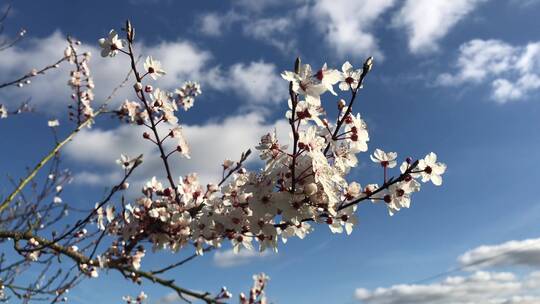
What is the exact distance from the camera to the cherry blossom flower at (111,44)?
2973mm

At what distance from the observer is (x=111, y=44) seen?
299cm

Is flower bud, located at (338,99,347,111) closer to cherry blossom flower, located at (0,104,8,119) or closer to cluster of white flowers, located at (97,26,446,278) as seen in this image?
cluster of white flowers, located at (97,26,446,278)

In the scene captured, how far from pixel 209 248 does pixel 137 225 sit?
57 cm

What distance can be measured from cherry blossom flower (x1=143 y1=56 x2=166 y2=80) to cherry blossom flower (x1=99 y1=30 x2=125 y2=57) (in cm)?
22

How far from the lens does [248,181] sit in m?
2.66

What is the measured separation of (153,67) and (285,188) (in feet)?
4.46

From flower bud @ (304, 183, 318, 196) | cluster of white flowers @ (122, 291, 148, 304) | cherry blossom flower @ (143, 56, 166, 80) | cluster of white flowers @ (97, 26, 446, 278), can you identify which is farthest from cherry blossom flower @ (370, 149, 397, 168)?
cluster of white flowers @ (122, 291, 148, 304)

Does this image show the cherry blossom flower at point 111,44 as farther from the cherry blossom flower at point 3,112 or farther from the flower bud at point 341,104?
the cherry blossom flower at point 3,112

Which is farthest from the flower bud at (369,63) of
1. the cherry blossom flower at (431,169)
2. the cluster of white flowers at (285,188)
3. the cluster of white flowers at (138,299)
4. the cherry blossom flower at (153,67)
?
the cluster of white flowers at (138,299)

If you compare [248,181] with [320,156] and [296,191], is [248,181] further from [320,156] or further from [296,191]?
[320,156]

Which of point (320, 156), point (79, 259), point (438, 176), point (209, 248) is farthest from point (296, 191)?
point (79, 259)

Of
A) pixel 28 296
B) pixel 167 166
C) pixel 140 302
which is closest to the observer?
pixel 167 166

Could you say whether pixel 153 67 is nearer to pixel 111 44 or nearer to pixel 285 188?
pixel 111 44

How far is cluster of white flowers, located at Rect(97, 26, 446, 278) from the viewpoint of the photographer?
2428 millimetres
